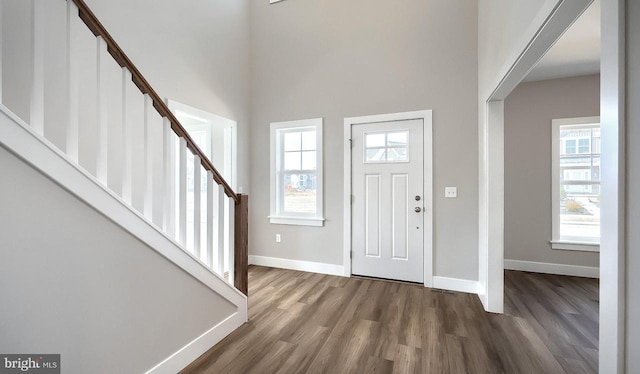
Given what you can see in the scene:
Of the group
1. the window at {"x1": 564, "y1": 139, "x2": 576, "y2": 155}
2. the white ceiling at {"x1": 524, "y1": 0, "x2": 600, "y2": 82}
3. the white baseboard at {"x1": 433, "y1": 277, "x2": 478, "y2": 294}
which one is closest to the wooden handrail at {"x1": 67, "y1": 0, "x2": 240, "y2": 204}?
the white baseboard at {"x1": 433, "y1": 277, "x2": 478, "y2": 294}

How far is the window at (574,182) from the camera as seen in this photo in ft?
11.9

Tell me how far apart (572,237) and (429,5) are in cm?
360

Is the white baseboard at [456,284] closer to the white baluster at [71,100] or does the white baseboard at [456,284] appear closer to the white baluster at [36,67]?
the white baluster at [71,100]

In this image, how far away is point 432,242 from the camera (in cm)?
324

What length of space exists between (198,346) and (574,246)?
4608 mm

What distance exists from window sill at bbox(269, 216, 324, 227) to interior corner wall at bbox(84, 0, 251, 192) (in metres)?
0.64

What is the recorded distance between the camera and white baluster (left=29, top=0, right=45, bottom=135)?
44.6 inches

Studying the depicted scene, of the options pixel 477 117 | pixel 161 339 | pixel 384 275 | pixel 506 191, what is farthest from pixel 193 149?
pixel 506 191

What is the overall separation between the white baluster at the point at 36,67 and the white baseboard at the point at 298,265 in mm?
3161

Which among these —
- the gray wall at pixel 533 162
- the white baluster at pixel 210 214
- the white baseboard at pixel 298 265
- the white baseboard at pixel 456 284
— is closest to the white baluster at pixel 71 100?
the white baluster at pixel 210 214

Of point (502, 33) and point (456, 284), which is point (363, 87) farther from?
point (456, 284)

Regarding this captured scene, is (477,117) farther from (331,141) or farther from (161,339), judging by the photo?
(161,339)

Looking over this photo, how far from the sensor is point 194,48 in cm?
320

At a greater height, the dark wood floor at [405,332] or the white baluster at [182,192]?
the white baluster at [182,192]
